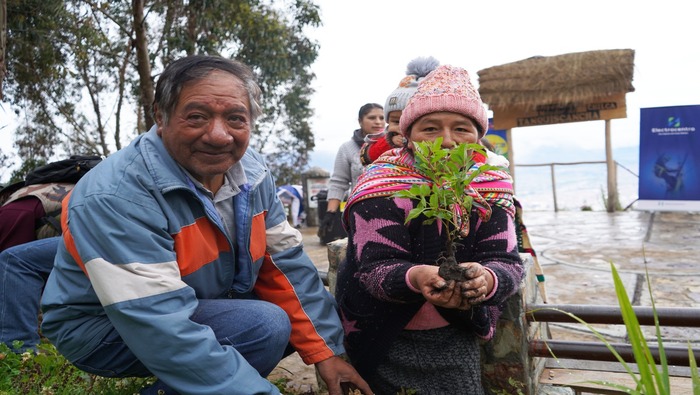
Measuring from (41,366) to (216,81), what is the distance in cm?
166

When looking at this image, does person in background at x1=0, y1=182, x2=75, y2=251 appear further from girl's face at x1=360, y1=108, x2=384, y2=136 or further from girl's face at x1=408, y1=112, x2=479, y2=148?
girl's face at x1=360, y1=108, x2=384, y2=136

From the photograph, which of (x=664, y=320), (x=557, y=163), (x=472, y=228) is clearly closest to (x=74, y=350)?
(x=472, y=228)

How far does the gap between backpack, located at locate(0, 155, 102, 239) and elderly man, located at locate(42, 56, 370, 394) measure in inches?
49.3

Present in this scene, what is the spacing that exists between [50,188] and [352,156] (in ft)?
8.15

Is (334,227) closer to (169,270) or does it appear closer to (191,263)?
(191,263)

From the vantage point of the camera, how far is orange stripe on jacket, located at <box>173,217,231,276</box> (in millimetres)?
1927

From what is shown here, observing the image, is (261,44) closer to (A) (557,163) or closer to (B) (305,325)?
(A) (557,163)

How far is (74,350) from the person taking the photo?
6.58ft

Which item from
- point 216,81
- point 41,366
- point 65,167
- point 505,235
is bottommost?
point 41,366

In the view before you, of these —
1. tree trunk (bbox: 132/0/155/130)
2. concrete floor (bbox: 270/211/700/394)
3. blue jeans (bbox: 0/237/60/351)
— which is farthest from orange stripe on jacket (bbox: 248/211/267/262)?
tree trunk (bbox: 132/0/155/130)

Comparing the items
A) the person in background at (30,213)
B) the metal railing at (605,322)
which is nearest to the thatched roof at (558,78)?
the metal railing at (605,322)

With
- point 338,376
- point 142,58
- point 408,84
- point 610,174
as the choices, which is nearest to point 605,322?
point 338,376

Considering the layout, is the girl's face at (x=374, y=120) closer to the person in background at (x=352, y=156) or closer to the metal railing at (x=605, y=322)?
the person in background at (x=352, y=156)

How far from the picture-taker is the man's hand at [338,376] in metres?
2.14
